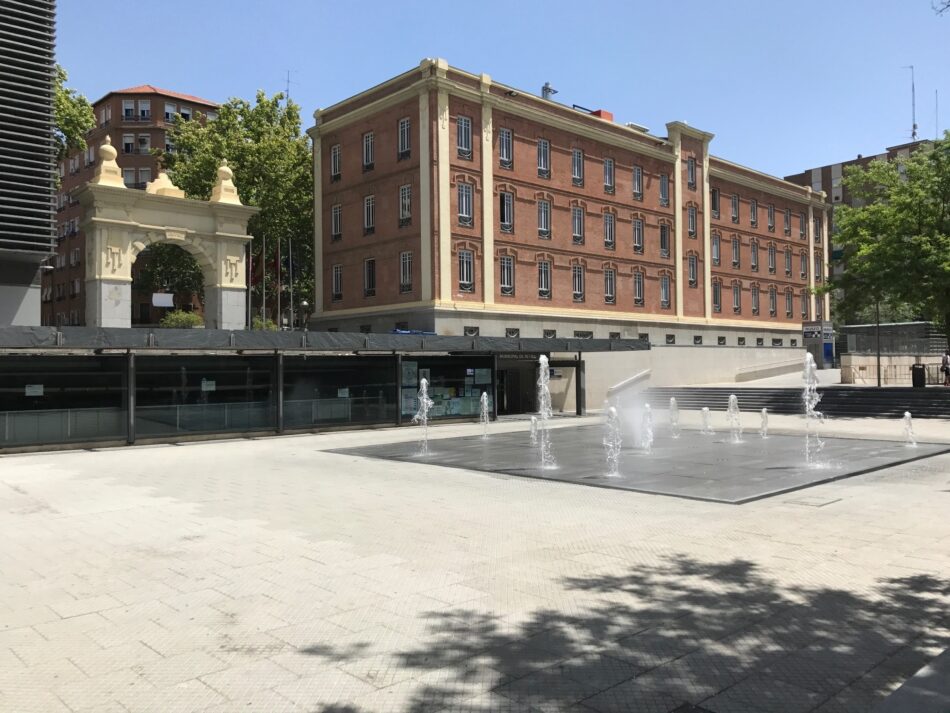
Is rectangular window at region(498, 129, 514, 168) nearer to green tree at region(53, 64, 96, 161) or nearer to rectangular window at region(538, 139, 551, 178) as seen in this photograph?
rectangular window at region(538, 139, 551, 178)

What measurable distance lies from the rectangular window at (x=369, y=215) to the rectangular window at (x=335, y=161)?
320cm

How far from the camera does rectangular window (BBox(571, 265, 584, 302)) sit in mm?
41469

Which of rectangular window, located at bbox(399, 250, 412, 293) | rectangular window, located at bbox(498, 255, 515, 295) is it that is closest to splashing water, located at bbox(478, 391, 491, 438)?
rectangular window, located at bbox(399, 250, 412, 293)

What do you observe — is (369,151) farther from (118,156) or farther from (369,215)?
(118,156)

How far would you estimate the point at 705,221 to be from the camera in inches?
1969

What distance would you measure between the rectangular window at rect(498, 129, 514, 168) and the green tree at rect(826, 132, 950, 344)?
16.2 meters

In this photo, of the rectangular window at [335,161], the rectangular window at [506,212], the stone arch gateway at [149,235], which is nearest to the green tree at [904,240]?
the rectangular window at [506,212]

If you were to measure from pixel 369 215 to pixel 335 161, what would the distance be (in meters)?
4.69

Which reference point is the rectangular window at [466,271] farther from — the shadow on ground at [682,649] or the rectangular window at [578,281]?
the shadow on ground at [682,649]

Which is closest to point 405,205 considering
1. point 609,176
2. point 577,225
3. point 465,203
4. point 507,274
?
point 465,203

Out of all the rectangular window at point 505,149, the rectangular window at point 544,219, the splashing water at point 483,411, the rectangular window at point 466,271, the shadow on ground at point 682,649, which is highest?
the rectangular window at point 505,149

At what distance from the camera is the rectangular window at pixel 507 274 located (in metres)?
38.0

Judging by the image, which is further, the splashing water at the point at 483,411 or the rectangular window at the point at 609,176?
the rectangular window at the point at 609,176

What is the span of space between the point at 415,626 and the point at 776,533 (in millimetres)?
5315
